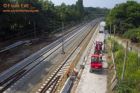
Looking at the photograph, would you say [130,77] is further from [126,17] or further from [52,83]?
[126,17]

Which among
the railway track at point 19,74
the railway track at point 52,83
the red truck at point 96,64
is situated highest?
the red truck at point 96,64

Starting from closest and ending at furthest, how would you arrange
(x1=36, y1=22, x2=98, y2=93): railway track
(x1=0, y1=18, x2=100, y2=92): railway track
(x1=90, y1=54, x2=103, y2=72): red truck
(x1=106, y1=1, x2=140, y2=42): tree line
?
1. (x1=36, y1=22, x2=98, y2=93): railway track
2. (x1=0, y1=18, x2=100, y2=92): railway track
3. (x1=90, y1=54, x2=103, y2=72): red truck
4. (x1=106, y1=1, x2=140, y2=42): tree line

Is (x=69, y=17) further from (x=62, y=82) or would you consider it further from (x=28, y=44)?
(x=62, y=82)

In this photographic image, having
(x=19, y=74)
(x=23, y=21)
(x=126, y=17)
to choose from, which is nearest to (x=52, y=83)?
(x=19, y=74)

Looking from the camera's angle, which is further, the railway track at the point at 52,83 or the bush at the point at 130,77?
the railway track at the point at 52,83

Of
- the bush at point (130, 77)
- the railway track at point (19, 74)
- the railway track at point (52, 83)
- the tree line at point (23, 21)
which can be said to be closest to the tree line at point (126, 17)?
the tree line at point (23, 21)

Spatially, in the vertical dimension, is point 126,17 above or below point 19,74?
above

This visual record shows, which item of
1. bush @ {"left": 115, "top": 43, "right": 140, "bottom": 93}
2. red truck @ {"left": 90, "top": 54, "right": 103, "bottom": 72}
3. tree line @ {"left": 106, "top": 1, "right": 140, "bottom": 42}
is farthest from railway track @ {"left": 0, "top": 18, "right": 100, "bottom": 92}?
tree line @ {"left": 106, "top": 1, "right": 140, "bottom": 42}

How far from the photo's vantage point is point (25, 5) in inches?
2365

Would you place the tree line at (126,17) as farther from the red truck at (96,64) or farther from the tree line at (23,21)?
the red truck at (96,64)

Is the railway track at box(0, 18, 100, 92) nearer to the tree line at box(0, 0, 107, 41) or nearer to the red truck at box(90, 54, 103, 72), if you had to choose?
the red truck at box(90, 54, 103, 72)

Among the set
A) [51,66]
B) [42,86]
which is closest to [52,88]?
[42,86]

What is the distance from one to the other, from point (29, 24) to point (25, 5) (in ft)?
19.3

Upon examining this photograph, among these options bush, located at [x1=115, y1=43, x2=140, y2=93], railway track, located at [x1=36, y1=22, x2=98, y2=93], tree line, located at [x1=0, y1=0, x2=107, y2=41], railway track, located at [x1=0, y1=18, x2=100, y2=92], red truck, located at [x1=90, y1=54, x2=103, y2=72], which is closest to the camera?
bush, located at [x1=115, y1=43, x2=140, y2=93]
